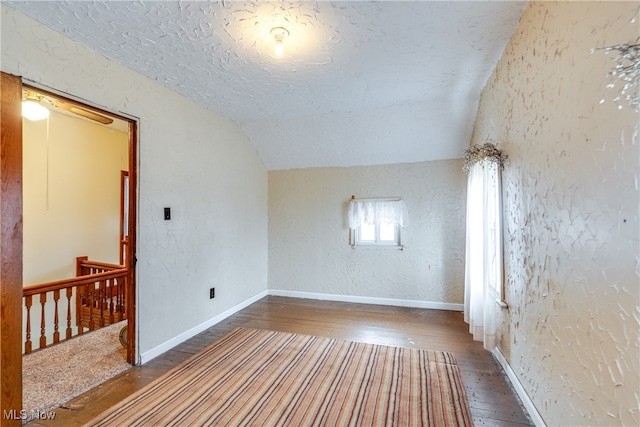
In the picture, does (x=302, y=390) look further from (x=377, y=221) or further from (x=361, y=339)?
(x=377, y=221)

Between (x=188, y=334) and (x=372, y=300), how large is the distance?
247cm

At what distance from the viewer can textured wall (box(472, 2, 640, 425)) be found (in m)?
0.96

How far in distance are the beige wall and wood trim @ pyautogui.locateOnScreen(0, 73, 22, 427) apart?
2.23 m

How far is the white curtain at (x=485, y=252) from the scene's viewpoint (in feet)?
7.54

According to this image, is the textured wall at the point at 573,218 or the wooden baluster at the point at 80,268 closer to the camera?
the textured wall at the point at 573,218

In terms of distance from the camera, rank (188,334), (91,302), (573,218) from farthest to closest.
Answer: (91,302), (188,334), (573,218)

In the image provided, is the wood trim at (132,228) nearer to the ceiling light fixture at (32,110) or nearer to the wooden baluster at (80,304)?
the ceiling light fixture at (32,110)

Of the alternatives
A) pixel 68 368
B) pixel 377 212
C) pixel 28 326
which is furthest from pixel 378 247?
pixel 28 326

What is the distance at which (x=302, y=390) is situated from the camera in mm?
2025

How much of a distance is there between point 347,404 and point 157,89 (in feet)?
9.94

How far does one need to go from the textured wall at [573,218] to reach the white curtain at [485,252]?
0.30 metres

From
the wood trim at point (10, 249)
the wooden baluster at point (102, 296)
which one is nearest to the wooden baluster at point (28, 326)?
the wooden baluster at point (102, 296)

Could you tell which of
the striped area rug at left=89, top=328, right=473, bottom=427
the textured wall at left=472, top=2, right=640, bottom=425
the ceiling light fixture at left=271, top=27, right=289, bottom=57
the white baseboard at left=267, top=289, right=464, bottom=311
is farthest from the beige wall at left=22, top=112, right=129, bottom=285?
the textured wall at left=472, top=2, right=640, bottom=425

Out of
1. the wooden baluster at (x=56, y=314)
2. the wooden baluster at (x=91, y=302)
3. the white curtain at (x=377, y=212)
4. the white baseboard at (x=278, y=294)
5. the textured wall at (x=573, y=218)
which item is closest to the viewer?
the textured wall at (x=573, y=218)
